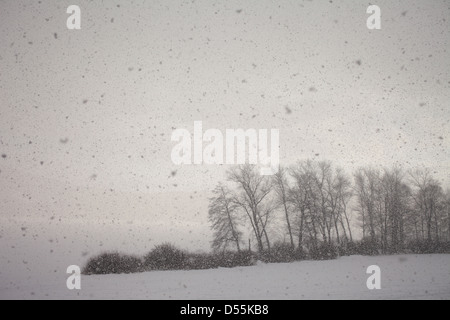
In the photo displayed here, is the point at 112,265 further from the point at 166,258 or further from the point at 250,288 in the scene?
the point at 250,288

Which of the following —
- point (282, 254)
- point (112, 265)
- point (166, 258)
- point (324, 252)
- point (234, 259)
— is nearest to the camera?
point (112, 265)

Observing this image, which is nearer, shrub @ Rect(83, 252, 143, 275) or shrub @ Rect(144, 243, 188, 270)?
shrub @ Rect(83, 252, 143, 275)

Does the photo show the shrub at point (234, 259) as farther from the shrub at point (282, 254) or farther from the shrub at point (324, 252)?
the shrub at point (324, 252)

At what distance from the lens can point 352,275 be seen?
49.4ft

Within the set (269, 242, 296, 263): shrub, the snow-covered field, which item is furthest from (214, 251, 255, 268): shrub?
the snow-covered field

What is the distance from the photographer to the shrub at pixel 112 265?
20.2m

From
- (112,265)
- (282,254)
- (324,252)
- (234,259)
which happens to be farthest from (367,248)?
(112,265)

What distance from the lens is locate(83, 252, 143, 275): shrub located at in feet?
Result: 66.4

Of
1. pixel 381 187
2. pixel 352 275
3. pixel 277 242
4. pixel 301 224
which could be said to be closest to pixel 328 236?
pixel 301 224

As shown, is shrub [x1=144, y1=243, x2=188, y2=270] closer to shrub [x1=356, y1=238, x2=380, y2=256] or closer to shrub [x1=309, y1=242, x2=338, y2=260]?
shrub [x1=309, y1=242, x2=338, y2=260]

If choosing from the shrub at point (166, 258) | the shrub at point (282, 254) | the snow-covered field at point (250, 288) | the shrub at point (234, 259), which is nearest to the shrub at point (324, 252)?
the shrub at point (282, 254)

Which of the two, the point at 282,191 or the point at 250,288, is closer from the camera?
the point at 250,288

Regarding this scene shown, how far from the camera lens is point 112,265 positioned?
20500 mm
